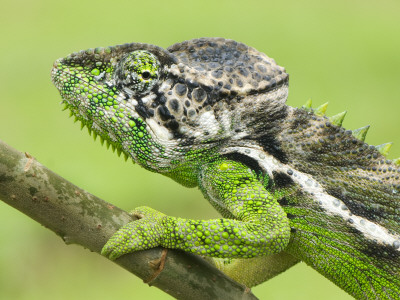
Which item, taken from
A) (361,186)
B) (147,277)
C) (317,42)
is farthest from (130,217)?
(317,42)

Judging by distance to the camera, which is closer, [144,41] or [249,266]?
[249,266]

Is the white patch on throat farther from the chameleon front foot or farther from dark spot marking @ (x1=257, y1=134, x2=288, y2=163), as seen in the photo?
the chameleon front foot

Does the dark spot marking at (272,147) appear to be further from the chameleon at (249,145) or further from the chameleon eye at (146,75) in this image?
the chameleon eye at (146,75)

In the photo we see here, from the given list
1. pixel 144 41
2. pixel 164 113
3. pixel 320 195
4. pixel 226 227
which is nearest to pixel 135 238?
pixel 226 227

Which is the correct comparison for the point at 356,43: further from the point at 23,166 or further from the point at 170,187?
A: the point at 23,166

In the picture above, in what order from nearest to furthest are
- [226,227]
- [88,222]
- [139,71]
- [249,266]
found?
[88,222] < [226,227] < [139,71] < [249,266]

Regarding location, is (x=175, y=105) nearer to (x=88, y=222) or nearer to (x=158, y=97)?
(x=158, y=97)

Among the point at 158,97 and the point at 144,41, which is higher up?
the point at 144,41

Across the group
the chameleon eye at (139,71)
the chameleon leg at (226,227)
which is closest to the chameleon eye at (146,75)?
the chameleon eye at (139,71)
